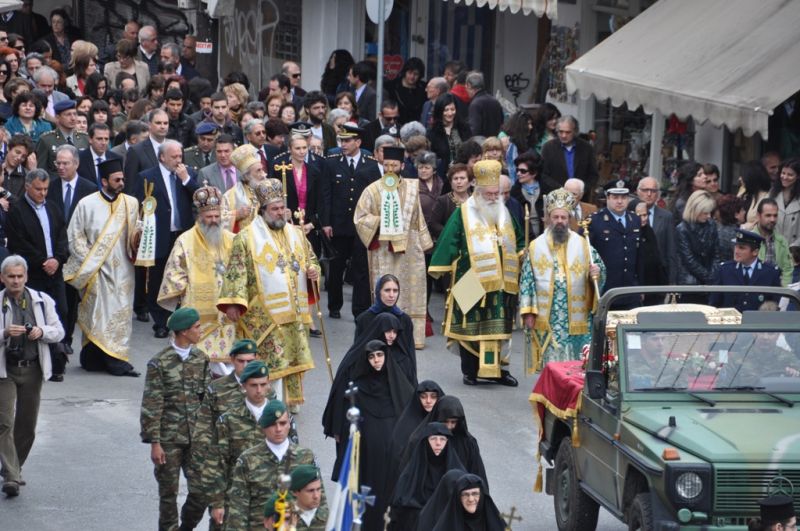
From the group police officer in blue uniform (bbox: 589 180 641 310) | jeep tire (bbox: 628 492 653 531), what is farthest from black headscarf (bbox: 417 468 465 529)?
police officer in blue uniform (bbox: 589 180 641 310)

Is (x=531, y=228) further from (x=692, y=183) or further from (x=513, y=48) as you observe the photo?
(x=513, y=48)

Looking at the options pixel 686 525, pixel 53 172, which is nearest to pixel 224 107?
pixel 53 172

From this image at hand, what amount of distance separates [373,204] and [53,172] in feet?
10.6

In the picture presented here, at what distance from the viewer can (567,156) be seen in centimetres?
1955

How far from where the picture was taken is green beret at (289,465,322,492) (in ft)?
29.7

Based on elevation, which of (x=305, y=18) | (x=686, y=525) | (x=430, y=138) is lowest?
(x=686, y=525)

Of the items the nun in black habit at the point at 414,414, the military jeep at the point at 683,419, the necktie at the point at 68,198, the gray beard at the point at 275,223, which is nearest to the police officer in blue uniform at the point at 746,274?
the military jeep at the point at 683,419

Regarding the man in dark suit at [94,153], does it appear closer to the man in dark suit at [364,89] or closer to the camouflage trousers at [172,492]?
the man in dark suit at [364,89]

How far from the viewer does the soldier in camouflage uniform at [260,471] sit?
988 centimetres

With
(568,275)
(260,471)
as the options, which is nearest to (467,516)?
(260,471)

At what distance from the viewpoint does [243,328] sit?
14.8 m

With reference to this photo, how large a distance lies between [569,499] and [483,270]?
458cm

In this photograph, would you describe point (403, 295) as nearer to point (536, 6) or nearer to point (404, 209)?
point (404, 209)

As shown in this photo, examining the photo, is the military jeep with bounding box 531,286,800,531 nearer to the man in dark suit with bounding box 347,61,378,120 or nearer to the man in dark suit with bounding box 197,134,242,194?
the man in dark suit with bounding box 197,134,242,194
